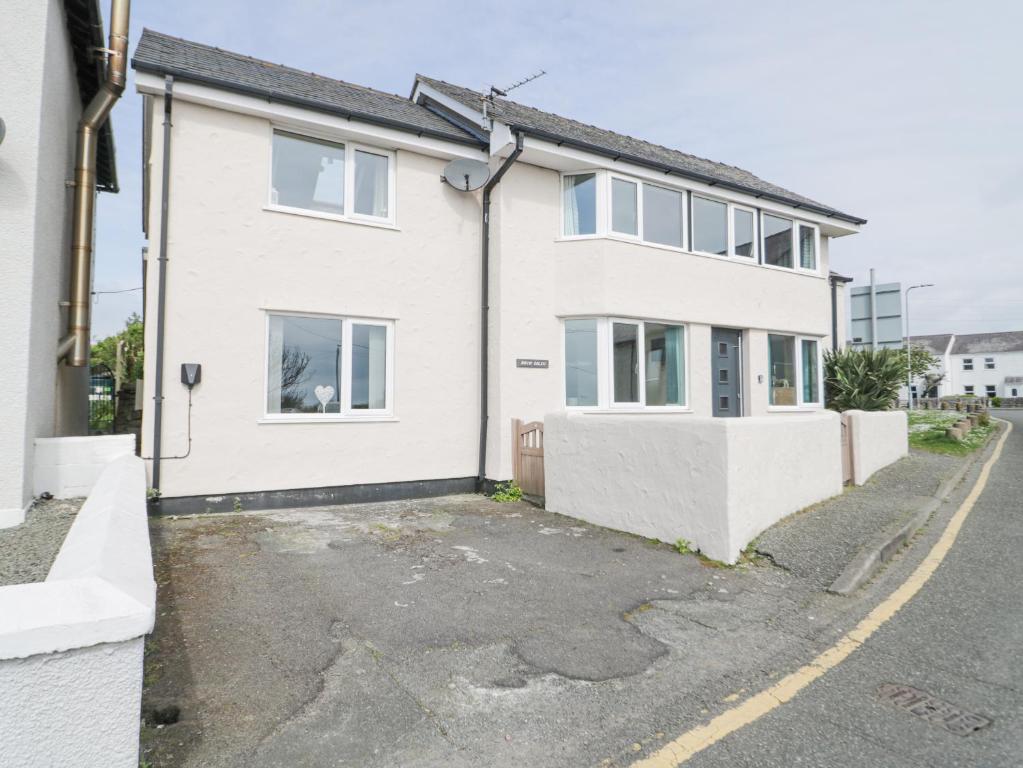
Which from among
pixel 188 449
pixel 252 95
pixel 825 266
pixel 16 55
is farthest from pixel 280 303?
pixel 825 266

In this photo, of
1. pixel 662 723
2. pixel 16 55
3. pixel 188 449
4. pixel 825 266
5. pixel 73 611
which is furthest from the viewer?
pixel 825 266

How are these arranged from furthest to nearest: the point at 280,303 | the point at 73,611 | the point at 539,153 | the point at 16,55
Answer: the point at 539,153 < the point at 280,303 < the point at 16,55 < the point at 73,611

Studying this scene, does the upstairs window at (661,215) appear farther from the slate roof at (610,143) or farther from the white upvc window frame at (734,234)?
the white upvc window frame at (734,234)

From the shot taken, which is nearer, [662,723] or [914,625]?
[662,723]

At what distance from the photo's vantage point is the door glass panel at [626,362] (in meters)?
10.4

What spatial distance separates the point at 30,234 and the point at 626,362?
8.37 m

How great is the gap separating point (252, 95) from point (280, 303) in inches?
111

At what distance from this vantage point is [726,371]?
12.0m

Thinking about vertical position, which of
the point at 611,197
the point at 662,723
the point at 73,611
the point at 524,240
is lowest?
the point at 662,723

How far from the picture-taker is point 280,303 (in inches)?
323

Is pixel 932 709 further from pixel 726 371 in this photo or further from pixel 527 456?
pixel 726 371

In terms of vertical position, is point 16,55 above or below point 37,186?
above

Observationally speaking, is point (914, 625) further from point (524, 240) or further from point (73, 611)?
point (524, 240)

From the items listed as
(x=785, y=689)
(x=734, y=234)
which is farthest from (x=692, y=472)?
(x=734, y=234)
